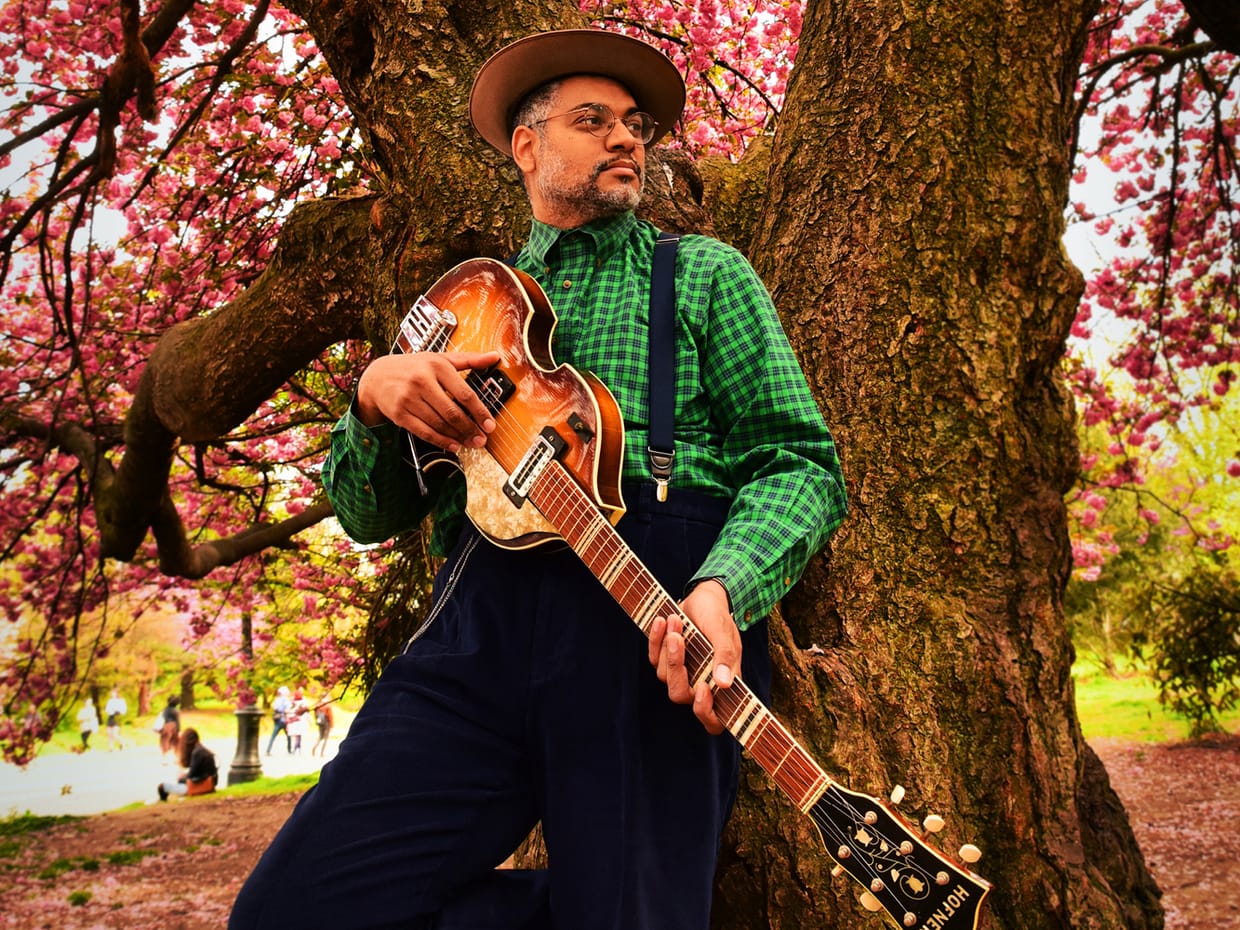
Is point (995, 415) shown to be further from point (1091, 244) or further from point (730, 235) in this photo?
point (1091, 244)

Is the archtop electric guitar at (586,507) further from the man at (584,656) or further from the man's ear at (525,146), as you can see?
the man's ear at (525,146)

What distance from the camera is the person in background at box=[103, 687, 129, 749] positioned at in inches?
496

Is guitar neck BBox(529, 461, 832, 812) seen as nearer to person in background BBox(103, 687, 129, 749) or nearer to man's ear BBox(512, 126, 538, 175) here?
man's ear BBox(512, 126, 538, 175)

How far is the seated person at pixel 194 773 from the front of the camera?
12.5 m

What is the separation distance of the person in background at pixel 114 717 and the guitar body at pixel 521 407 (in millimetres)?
13210

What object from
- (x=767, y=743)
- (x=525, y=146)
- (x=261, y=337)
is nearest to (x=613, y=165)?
(x=525, y=146)

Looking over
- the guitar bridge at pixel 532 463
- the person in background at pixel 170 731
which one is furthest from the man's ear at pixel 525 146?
the person in background at pixel 170 731

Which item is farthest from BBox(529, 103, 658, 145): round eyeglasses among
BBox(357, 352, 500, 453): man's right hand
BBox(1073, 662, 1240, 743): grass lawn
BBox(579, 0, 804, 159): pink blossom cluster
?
BBox(1073, 662, 1240, 743): grass lawn

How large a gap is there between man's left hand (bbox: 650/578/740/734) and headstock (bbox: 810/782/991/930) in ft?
0.67

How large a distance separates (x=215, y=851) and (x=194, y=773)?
3.78 meters

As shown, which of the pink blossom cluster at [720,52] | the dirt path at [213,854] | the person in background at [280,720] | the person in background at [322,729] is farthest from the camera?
the person in background at [322,729]

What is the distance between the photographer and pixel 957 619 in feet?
7.29

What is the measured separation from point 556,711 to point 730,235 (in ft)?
6.53

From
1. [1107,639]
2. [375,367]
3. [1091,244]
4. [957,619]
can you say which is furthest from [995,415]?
[1107,639]
